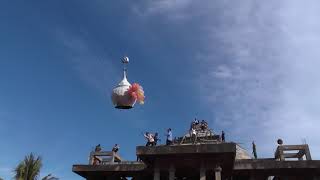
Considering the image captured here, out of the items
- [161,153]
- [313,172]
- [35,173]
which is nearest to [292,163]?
[313,172]

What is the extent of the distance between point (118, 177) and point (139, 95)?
356 inches

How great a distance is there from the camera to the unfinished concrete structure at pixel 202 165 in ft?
54.7

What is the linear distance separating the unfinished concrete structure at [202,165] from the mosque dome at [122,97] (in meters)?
3.88

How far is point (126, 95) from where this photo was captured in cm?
1335

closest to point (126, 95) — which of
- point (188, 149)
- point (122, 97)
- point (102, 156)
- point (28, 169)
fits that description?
point (122, 97)

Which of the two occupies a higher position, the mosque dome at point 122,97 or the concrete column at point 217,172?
the mosque dome at point 122,97

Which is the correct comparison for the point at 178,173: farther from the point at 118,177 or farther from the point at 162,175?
the point at 118,177

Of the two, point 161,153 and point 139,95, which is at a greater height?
point 139,95

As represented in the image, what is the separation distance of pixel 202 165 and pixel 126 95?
18.2 feet

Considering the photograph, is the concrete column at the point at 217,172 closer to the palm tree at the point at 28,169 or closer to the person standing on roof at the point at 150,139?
the person standing on roof at the point at 150,139

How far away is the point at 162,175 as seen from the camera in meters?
19.2

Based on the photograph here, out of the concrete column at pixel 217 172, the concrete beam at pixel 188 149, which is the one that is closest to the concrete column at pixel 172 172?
the concrete beam at pixel 188 149

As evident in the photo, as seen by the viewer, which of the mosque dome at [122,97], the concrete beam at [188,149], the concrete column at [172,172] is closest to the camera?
the mosque dome at [122,97]

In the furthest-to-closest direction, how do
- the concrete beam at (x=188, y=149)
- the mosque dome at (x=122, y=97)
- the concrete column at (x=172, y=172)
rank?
the concrete column at (x=172, y=172) → the concrete beam at (x=188, y=149) → the mosque dome at (x=122, y=97)
